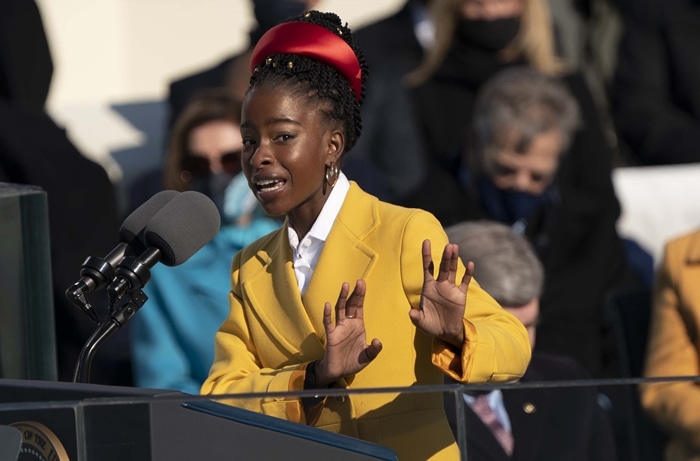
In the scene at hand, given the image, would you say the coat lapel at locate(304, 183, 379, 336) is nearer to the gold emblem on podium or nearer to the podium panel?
the gold emblem on podium

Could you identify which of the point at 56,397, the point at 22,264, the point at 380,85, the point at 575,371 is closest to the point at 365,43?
the point at 380,85

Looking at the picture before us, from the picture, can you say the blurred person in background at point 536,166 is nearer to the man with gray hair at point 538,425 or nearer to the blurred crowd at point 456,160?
the blurred crowd at point 456,160

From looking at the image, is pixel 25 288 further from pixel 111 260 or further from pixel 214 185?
pixel 214 185

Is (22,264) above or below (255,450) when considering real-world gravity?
above

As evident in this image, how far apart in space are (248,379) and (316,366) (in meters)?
0.15

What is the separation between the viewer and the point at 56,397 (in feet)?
6.87

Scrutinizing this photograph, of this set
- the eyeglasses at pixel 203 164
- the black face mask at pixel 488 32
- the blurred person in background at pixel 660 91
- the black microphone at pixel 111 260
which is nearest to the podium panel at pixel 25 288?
the black microphone at pixel 111 260

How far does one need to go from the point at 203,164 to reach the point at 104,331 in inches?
83.1

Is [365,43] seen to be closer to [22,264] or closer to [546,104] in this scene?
[546,104]

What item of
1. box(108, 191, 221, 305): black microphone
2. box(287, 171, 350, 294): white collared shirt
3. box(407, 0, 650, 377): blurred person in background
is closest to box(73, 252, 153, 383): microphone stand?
box(108, 191, 221, 305): black microphone

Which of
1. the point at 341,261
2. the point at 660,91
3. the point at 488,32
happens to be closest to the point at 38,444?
the point at 341,261

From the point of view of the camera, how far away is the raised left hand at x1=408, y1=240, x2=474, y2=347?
87.7 inches

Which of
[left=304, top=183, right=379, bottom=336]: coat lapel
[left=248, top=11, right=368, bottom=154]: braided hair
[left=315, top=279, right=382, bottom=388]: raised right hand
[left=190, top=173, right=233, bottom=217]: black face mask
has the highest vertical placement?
[left=248, top=11, right=368, bottom=154]: braided hair

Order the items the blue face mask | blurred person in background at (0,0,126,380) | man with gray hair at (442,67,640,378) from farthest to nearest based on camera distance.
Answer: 1. man with gray hair at (442,67,640,378)
2. the blue face mask
3. blurred person in background at (0,0,126,380)
